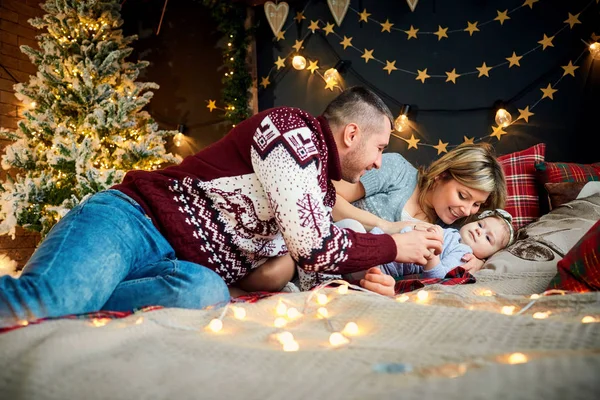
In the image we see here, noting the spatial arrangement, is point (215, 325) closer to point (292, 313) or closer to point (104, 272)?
point (292, 313)

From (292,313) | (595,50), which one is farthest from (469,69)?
(292,313)

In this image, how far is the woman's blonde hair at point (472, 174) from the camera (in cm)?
200

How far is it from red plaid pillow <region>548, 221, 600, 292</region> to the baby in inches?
16.5

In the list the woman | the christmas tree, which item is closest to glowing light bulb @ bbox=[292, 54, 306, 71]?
the christmas tree

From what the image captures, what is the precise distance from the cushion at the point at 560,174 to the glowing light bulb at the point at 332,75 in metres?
1.75

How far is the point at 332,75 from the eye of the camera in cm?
338

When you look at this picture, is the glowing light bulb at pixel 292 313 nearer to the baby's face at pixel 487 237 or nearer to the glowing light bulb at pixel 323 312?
the glowing light bulb at pixel 323 312

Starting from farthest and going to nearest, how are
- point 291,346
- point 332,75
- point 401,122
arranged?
point 332,75 < point 401,122 < point 291,346

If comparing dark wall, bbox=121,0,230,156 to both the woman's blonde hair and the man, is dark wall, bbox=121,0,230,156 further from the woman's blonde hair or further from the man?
the man

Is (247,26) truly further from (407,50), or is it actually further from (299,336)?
(299,336)

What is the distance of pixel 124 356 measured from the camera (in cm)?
61

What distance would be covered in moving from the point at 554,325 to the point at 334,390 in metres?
0.37

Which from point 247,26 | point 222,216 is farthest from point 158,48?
point 222,216

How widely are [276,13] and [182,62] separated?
51.0 inches
